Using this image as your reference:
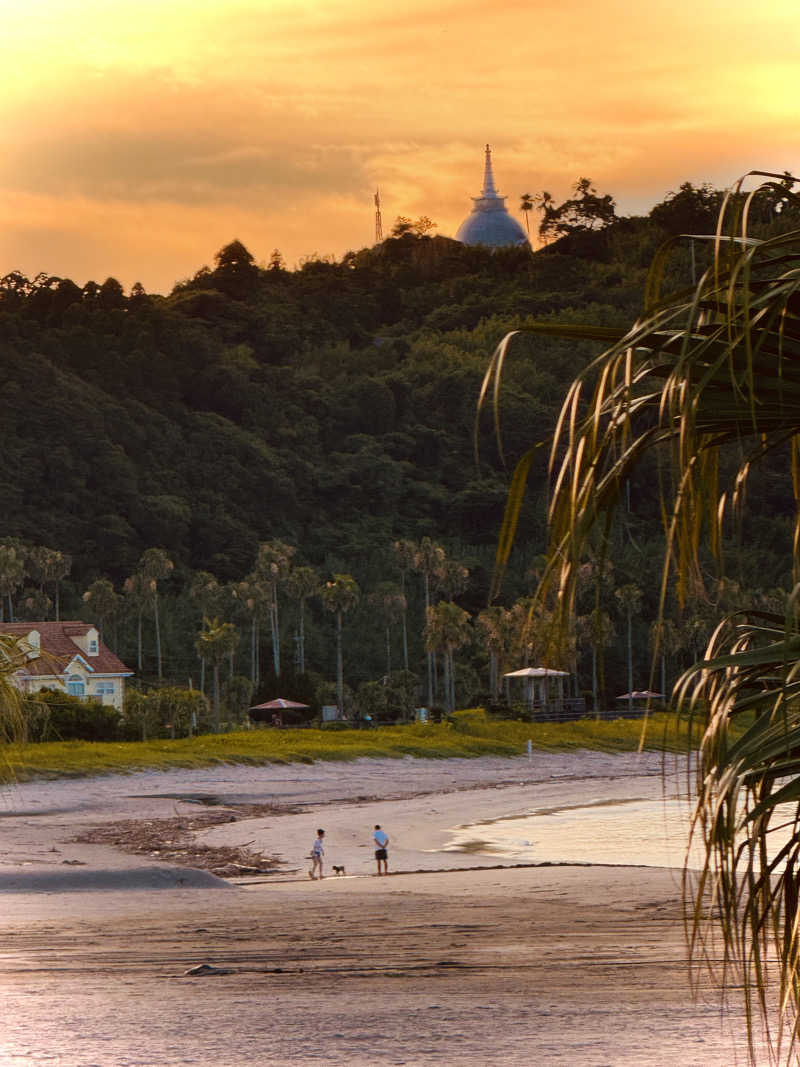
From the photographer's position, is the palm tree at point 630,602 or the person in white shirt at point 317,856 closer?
the person in white shirt at point 317,856

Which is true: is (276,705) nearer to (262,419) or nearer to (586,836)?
(586,836)

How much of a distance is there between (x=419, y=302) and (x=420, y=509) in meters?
54.1

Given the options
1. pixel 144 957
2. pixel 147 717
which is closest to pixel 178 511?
pixel 147 717

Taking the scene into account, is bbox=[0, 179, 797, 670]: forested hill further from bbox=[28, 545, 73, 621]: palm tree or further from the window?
the window

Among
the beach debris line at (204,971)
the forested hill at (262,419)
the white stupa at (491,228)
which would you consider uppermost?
the white stupa at (491,228)

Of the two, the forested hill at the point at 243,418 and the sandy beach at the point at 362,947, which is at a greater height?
the forested hill at the point at 243,418

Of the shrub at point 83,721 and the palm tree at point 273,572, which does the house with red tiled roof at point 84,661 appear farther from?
the palm tree at point 273,572

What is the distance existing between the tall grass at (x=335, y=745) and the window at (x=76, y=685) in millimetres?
9397

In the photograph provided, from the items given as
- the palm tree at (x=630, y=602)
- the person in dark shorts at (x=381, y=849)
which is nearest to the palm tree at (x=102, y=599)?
the palm tree at (x=630, y=602)

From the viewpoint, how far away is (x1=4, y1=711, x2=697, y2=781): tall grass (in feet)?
147

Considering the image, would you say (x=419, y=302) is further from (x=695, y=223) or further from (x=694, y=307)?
(x=694, y=307)

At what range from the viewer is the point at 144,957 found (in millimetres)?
14938

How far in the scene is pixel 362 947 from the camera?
1566 centimetres

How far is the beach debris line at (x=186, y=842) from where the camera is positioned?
2706cm
